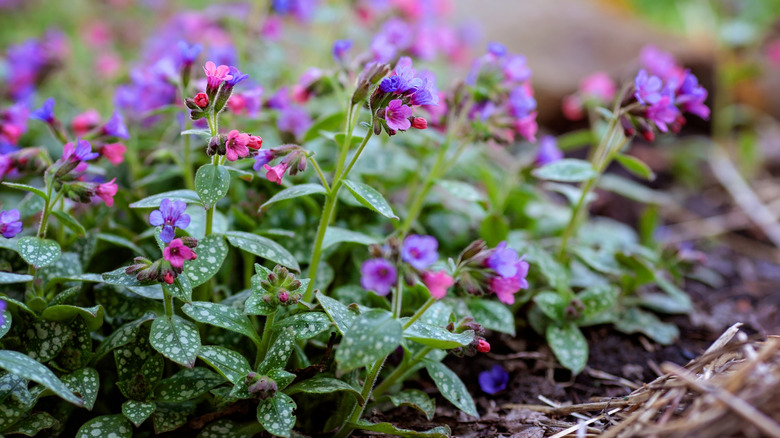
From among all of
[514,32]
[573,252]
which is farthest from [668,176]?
[573,252]

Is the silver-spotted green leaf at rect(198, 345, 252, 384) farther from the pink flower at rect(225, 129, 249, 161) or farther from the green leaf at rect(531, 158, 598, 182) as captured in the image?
the green leaf at rect(531, 158, 598, 182)

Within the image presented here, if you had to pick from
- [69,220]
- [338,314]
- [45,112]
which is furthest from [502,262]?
[45,112]

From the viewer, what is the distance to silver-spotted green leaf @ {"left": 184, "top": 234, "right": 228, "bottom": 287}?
140 centimetres

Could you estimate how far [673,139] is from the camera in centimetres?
386

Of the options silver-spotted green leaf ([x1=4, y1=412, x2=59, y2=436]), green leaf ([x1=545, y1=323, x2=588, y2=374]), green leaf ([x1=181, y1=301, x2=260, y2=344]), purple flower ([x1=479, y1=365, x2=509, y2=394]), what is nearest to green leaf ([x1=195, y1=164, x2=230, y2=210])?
green leaf ([x1=181, y1=301, x2=260, y2=344])

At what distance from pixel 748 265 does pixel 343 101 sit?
6.81 ft

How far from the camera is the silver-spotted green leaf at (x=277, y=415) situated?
4.21 ft

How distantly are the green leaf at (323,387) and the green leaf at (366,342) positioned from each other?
0.74 feet

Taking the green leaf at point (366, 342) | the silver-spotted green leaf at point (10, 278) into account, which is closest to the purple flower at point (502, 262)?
the green leaf at point (366, 342)

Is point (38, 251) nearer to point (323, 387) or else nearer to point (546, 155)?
point (323, 387)

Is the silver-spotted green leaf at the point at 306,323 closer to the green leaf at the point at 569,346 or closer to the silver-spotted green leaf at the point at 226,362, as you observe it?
the silver-spotted green leaf at the point at 226,362

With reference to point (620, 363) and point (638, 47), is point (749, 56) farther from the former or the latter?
point (620, 363)

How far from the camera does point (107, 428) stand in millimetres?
1375

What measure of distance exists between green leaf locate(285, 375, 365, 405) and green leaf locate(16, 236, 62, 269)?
631mm
